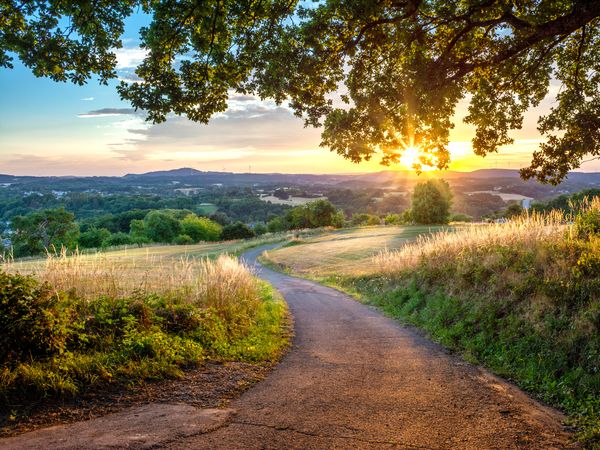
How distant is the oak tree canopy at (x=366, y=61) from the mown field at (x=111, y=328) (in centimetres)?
396

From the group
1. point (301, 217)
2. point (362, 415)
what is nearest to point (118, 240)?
point (301, 217)

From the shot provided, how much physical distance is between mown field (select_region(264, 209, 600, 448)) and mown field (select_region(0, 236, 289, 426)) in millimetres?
4509

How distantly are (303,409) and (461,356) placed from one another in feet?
14.7

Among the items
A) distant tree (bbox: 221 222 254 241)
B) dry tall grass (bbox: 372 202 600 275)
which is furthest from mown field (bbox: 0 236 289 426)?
distant tree (bbox: 221 222 254 241)

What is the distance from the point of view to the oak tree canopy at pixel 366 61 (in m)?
8.39

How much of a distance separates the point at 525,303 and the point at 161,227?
352 ft

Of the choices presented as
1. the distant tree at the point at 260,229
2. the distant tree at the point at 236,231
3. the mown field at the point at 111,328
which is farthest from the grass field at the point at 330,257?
the distant tree at the point at 260,229

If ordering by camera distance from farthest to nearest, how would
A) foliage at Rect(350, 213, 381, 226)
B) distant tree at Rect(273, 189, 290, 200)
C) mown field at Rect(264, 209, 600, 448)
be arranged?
1. distant tree at Rect(273, 189, 290, 200)
2. foliage at Rect(350, 213, 381, 226)
3. mown field at Rect(264, 209, 600, 448)

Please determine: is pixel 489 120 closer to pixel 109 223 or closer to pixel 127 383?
pixel 127 383

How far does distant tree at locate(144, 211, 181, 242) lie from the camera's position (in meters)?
107

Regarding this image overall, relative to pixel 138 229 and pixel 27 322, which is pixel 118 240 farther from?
pixel 27 322

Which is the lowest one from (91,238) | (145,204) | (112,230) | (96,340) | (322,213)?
(91,238)

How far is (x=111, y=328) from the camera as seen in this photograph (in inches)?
294

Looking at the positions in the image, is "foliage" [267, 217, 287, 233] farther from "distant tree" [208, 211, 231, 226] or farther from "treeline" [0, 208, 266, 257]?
"distant tree" [208, 211, 231, 226]
